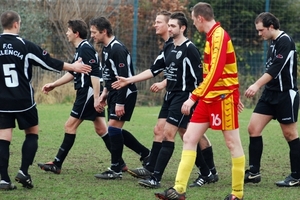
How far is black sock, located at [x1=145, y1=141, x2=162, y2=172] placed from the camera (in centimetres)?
859

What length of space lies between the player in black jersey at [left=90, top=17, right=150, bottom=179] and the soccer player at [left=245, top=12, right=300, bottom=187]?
1510 millimetres

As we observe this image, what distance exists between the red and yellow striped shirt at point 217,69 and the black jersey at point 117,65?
158 centimetres

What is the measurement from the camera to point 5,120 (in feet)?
25.5

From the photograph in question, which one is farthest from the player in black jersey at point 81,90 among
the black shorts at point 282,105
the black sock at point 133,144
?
the black shorts at point 282,105

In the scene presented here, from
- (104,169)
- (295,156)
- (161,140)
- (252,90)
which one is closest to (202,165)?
(161,140)

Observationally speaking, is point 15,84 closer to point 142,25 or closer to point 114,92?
point 114,92

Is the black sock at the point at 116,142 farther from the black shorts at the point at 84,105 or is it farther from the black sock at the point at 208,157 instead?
the black sock at the point at 208,157

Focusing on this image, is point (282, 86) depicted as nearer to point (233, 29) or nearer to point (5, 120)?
point (5, 120)

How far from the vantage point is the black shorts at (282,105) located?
8359 mm

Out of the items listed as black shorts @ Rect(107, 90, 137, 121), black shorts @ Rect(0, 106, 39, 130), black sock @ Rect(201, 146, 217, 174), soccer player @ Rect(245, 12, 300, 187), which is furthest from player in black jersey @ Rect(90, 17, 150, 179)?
soccer player @ Rect(245, 12, 300, 187)

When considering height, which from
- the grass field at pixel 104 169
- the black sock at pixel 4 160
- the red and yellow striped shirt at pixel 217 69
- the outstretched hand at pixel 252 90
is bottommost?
the grass field at pixel 104 169

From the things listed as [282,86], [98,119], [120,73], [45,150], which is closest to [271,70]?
[282,86]

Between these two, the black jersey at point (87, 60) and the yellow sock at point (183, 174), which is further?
the black jersey at point (87, 60)

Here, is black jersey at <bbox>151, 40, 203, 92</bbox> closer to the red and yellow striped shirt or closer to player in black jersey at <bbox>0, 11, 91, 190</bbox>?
the red and yellow striped shirt
